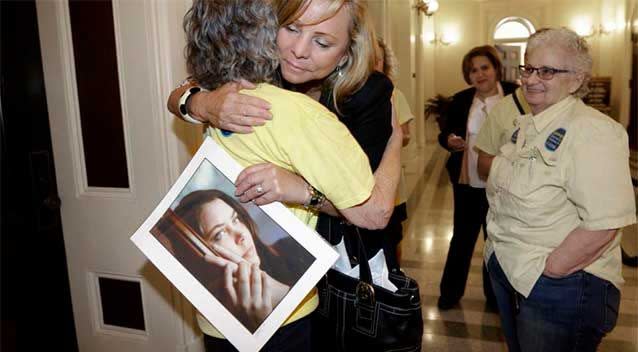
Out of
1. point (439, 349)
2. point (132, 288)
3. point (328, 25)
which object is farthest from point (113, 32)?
point (439, 349)

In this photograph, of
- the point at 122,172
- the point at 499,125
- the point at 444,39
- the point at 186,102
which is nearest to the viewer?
the point at 186,102

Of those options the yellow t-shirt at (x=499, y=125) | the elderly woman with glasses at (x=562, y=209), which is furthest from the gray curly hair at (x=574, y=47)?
the yellow t-shirt at (x=499, y=125)

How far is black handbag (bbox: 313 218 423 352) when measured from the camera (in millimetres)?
1190

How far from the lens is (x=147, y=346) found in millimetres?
2449

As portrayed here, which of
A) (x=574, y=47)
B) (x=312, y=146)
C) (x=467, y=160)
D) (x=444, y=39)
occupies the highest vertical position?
(x=444, y=39)

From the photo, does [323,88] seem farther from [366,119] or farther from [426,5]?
[426,5]

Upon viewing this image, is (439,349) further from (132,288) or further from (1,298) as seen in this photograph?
(1,298)

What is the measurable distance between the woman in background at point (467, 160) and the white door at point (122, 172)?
1915mm

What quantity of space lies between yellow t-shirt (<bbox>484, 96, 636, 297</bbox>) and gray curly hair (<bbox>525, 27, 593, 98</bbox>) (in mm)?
109

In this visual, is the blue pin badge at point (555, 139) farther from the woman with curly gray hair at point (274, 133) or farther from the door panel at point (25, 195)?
the door panel at point (25, 195)

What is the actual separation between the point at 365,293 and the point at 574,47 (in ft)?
4.08

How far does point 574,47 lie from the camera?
1805mm

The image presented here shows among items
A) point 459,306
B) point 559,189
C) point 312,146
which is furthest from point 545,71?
point 459,306

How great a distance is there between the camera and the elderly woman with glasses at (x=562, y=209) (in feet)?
5.08
